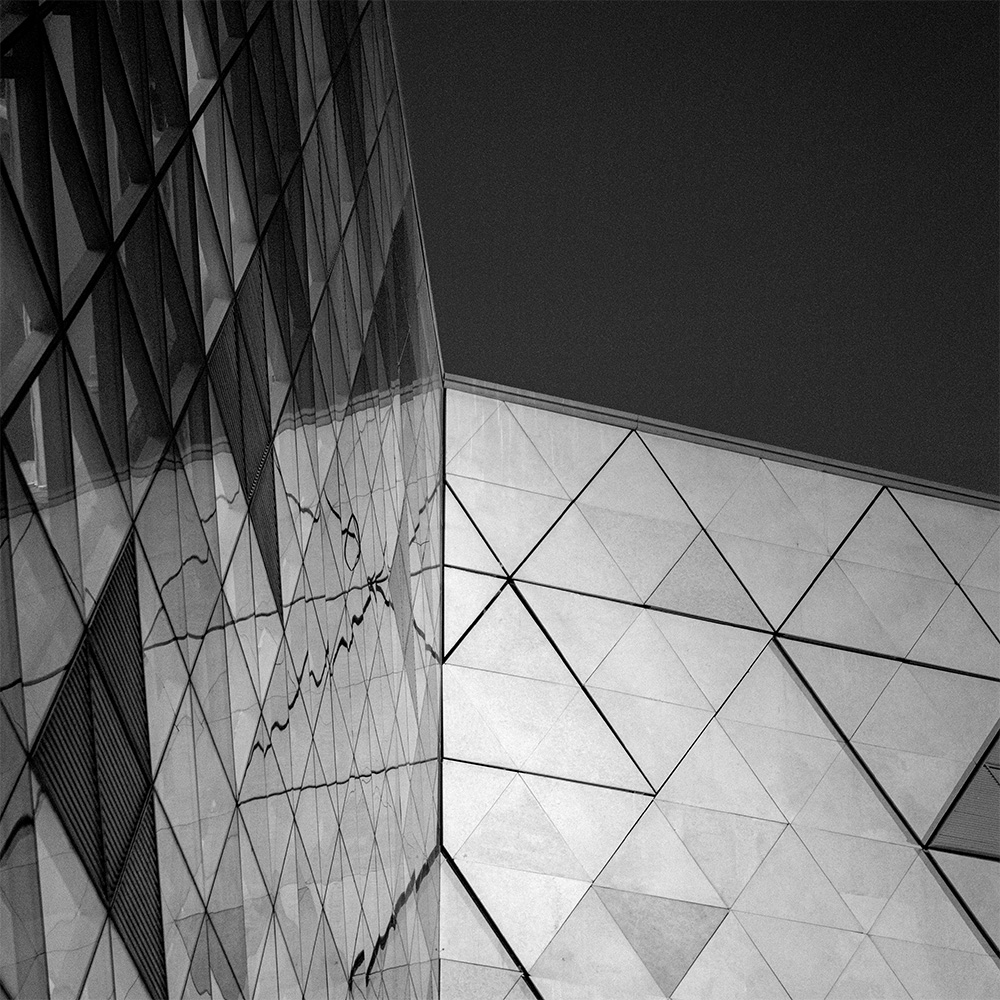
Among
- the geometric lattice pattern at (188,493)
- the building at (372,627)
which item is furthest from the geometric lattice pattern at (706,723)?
the geometric lattice pattern at (188,493)

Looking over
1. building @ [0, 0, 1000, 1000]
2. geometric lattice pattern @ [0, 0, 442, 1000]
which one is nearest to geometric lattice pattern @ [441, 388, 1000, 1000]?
building @ [0, 0, 1000, 1000]

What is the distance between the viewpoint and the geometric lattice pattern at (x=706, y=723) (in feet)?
58.9

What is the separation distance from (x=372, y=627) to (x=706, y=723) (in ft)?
26.0

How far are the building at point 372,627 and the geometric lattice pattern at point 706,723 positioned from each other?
56 mm

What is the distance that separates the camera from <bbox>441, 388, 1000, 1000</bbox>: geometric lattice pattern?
1794cm

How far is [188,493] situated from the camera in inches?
226

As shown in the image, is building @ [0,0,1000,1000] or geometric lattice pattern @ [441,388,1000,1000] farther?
geometric lattice pattern @ [441,388,1000,1000]

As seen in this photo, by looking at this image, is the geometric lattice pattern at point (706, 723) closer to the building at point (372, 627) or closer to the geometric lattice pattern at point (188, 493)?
the building at point (372, 627)

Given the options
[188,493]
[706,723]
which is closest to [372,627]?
[188,493]

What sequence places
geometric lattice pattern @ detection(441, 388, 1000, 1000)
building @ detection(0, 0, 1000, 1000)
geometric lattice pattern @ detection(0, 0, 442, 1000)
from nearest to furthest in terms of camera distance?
geometric lattice pattern @ detection(0, 0, 442, 1000)
building @ detection(0, 0, 1000, 1000)
geometric lattice pattern @ detection(441, 388, 1000, 1000)

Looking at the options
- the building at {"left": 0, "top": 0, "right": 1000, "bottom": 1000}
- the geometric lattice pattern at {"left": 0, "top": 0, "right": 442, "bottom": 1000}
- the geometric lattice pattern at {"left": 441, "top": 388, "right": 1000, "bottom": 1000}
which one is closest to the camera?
the geometric lattice pattern at {"left": 0, "top": 0, "right": 442, "bottom": 1000}

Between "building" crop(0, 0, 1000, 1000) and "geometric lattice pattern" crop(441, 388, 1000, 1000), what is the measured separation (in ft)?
0.18

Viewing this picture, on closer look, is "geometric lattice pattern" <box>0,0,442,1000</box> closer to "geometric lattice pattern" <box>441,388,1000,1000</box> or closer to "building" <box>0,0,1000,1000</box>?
"building" <box>0,0,1000,1000</box>

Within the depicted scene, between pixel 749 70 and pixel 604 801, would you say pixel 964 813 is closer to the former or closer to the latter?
pixel 604 801
